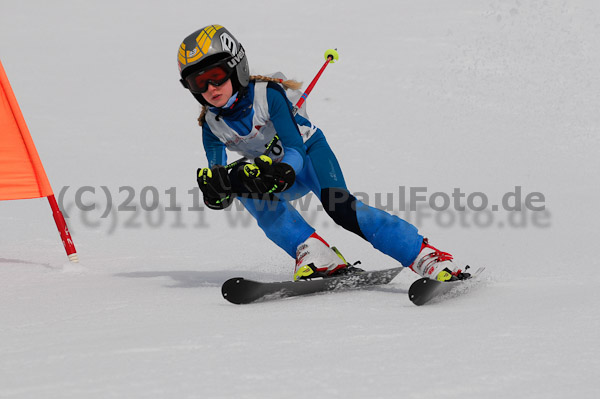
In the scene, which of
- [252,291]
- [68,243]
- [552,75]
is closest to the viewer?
[252,291]

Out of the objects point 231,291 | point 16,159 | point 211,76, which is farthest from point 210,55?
point 16,159

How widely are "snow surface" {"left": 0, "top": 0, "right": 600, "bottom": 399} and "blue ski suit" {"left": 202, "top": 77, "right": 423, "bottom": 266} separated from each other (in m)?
0.31

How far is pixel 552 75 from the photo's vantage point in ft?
33.7

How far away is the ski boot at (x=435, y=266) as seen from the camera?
Result: 3867 millimetres

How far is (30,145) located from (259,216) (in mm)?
1733

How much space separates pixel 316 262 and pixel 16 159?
219 centimetres

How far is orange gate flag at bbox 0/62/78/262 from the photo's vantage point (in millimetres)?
4953

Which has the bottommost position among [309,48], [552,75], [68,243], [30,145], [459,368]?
[459,368]

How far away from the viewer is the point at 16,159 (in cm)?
498

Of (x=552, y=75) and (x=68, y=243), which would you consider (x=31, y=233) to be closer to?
(x=68, y=243)

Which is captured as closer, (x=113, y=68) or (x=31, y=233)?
(x=31, y=233)

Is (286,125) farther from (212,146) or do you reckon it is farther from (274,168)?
(212,146)

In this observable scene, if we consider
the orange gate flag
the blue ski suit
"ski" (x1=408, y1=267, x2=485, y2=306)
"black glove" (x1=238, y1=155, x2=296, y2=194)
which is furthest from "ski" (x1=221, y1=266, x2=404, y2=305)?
the orange gate flag

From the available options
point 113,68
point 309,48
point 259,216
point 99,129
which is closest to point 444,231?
point 259,216
